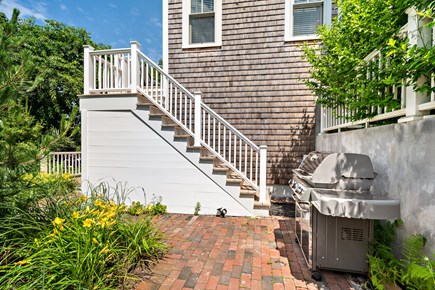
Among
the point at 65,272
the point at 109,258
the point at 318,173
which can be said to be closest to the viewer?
the point at 65,272

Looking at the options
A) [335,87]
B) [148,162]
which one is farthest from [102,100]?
[335,87]

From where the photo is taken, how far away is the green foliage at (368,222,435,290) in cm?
170

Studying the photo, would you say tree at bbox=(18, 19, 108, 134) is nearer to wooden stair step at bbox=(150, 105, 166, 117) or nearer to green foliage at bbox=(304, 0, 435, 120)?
wooden stair step at bbox=(150, 105, 166, 117)

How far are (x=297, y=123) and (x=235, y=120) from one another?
5.03 feet

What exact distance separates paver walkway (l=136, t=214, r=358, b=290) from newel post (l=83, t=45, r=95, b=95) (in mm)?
3331

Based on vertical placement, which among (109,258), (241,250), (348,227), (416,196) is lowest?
(241,250)

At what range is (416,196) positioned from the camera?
1983 millimetres

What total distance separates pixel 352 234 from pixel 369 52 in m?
2.29

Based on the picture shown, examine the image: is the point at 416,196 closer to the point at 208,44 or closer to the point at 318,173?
the point at 318,173

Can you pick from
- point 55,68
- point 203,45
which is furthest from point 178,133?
point 55,68

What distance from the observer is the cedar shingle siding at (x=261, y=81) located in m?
5.54

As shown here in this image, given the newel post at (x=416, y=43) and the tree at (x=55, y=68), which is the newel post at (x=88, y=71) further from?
the tree at (x=55, y=68)

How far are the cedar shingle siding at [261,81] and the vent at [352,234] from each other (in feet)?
10.8

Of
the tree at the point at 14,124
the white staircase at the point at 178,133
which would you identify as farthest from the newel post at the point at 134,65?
the tree at the point at 14,124
